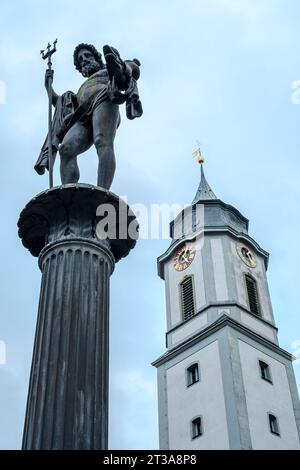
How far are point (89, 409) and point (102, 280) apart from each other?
147 cm

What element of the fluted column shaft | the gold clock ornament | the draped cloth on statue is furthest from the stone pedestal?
the gold clock ornament

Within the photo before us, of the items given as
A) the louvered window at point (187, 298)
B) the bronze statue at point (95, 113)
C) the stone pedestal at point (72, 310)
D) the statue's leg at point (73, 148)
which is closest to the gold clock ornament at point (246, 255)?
the louvered window at point (187, 298)

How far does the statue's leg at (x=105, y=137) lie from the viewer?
28.8ft

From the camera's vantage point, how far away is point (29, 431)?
6.65 metres

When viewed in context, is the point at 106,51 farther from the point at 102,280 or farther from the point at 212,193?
the point at 212,193

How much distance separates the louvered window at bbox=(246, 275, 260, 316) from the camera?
1933 inches

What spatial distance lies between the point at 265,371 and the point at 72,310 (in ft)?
127

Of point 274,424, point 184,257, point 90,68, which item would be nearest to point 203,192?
point 184,257

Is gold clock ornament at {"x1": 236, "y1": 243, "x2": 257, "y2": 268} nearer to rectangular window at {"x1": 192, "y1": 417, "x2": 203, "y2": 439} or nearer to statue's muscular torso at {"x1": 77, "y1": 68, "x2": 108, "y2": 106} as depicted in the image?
rectangular window at {"x1": 192, "y1": 417, "x2": 203, "y2": 439}

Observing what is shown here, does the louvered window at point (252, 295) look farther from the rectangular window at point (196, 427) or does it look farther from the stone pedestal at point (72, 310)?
the stone pedestal at point (72, 310)

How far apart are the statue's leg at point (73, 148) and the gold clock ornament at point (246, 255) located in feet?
139

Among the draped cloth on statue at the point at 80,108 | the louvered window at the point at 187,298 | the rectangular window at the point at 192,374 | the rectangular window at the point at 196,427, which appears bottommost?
the draped cloth on statue at the point at 80,108

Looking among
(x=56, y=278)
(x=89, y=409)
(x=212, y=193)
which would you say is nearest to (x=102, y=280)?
(x=56, y=278)

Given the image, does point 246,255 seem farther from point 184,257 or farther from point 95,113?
point 95,113
